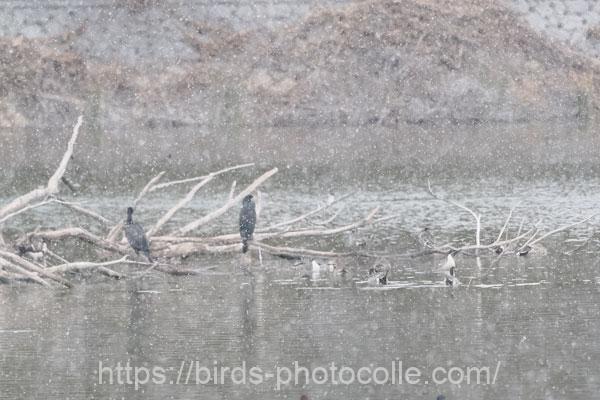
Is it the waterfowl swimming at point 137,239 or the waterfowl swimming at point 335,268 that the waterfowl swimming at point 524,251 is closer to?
the waterfowl swimming at point 335,268

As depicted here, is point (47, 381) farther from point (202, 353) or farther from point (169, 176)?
point (169, 176)

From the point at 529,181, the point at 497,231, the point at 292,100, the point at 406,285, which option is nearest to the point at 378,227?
the point at 497,231

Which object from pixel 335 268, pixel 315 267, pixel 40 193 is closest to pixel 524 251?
pixel 335 268

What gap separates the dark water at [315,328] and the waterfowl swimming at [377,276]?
0.11 meters

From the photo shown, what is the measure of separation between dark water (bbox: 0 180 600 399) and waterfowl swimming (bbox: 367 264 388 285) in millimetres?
110

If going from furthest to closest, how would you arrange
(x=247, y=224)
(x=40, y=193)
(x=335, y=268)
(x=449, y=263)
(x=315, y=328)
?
(x=335, y=268)
(x=449, y=263)
(x=247, y=224)
(x=40, y=193)
(x=315, y=328)

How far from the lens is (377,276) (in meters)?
16.6

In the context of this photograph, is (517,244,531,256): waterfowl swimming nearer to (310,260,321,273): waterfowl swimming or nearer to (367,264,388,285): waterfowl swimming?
(367,264,388,285): waterfowl swimming

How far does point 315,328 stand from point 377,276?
2590mm

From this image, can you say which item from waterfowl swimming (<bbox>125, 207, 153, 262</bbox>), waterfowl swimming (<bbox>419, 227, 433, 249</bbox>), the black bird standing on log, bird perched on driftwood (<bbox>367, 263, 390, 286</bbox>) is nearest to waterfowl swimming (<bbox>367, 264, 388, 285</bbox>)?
bird perched on driftwood (<bbox>367, 263, 390, 286</bbox>)

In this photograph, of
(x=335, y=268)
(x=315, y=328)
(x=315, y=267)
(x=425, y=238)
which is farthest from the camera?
(x=425, y=238)

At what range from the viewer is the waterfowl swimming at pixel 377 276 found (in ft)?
54.0

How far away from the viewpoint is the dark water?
12055mm

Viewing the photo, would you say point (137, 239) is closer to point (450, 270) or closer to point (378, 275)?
point (378, 275)
